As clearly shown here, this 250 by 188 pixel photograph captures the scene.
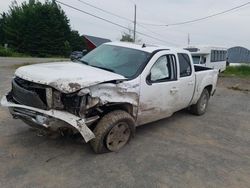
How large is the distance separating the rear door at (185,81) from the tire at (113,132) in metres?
1.63

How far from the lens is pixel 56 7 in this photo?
42.8 metres

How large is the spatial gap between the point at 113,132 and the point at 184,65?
258cm

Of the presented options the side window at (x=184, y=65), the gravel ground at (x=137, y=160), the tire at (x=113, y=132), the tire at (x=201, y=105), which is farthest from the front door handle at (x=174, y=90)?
the tire at (x=201, y=105)

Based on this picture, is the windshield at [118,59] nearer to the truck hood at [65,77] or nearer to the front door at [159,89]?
the front door at [159,89]

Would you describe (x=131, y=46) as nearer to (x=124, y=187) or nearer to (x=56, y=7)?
(x=124, y=187)

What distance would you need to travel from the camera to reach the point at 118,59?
5012mm

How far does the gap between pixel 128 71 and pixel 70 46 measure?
4198cm

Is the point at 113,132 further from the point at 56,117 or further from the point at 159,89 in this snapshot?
the point at 159,89

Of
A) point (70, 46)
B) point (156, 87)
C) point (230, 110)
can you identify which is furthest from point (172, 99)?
point (70, 46)

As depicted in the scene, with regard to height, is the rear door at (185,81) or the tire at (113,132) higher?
the rear door at (185,81)

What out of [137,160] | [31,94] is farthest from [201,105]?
[31,94]

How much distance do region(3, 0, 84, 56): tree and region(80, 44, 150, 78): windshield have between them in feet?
126

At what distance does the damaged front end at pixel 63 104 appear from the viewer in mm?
3633

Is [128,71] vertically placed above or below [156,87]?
above
